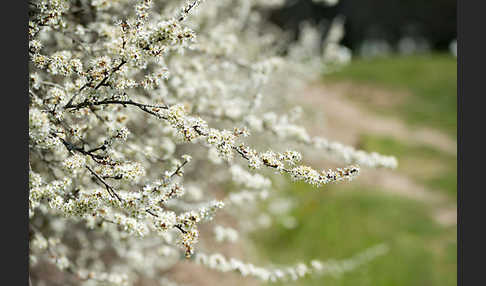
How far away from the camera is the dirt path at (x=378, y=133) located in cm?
973

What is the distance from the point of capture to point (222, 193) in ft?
27.1

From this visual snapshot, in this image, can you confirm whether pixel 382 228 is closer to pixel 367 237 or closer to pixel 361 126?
pixel 367 237

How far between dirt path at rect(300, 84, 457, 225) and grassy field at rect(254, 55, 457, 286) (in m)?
0.16

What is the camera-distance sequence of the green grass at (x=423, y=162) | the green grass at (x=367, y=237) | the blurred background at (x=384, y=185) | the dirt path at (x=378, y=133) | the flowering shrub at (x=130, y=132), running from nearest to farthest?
the flowering shrub at (x=130, y=132)
the green grass at (x=367, y=237)
the blurred background at (x=384, y=185)
the dirt path at (x=378, y=133)
the green grass at (x=423, y=162)

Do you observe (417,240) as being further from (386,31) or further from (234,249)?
(386,31)

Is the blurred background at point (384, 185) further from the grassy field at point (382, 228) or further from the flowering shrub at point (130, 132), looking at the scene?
the flowering shrub at point (130, 132)

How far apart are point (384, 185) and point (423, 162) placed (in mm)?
2162

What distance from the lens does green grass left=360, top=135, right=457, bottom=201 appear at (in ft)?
34.4

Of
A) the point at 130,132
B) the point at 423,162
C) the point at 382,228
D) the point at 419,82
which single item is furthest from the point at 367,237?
the point at 419,82

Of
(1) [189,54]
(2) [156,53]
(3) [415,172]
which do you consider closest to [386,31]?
(3) [415,172]

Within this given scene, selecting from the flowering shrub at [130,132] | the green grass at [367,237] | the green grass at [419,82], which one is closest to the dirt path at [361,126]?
the green grass at [419,82]

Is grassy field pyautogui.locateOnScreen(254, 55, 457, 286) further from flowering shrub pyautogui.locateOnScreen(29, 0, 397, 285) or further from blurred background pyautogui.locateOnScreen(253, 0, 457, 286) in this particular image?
flowering shrub pyautogui.locateOnScreen(29, 0, 397, 285)

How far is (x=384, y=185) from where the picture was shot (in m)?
10.1

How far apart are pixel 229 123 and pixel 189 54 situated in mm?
805
